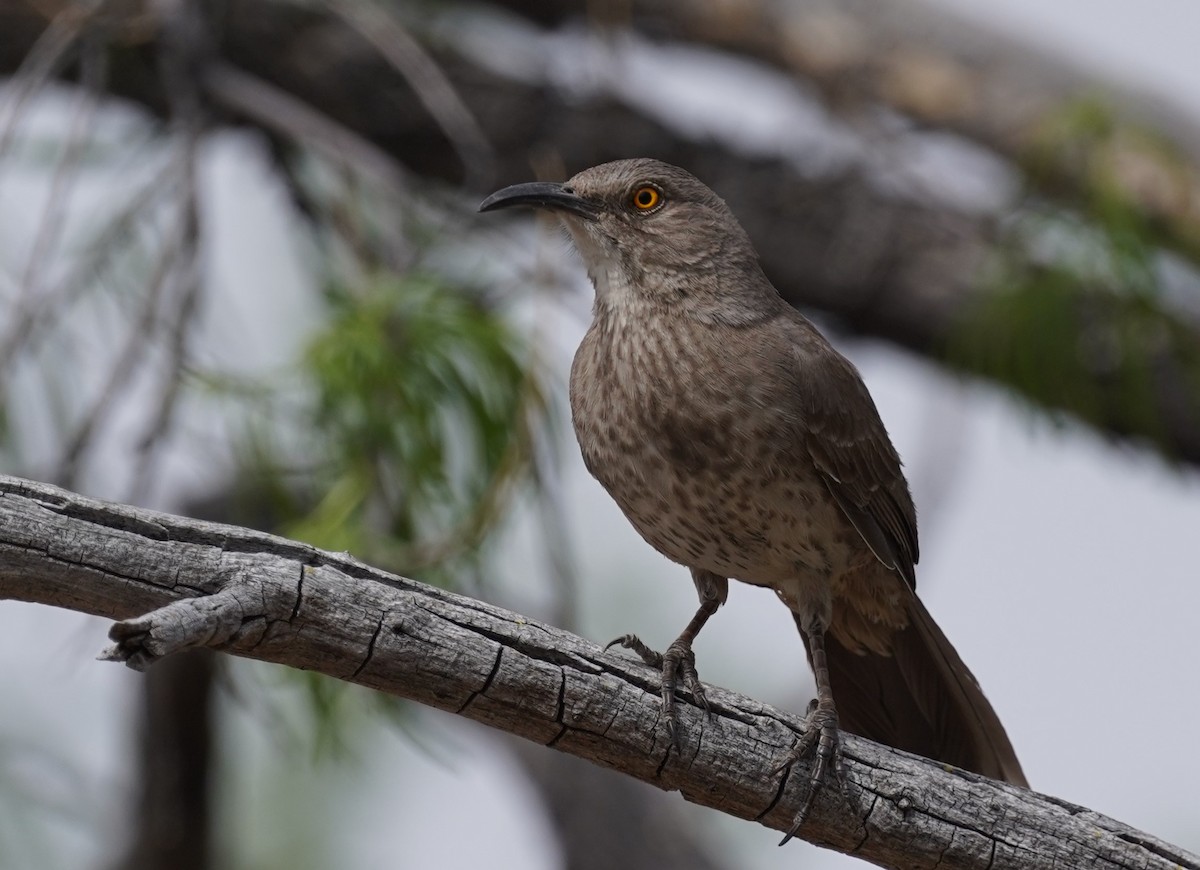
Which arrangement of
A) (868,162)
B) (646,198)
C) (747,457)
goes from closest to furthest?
(747,457) < (646,198) < (868,162)

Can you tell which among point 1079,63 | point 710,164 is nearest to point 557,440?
point 710,164

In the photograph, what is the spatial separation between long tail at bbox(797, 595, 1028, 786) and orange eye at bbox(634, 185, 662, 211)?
1.15 meters

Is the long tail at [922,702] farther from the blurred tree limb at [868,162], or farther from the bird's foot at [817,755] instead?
the blurred tree limb at [868,162]

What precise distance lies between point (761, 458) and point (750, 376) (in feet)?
0.65

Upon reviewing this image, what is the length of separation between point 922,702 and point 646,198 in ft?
4.92

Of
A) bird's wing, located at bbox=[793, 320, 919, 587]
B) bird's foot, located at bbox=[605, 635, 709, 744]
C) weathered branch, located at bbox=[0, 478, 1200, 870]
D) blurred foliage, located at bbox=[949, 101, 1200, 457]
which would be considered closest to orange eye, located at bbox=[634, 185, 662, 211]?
bird's wing, located at bbox=[793, 320, 919, 587]

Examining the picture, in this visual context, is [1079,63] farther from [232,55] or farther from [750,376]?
[750,376]

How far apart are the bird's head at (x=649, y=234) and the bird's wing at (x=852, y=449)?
0.88 feet

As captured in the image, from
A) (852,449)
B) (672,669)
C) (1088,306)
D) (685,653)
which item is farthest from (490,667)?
(1088,306)

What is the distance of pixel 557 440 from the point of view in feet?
13.4

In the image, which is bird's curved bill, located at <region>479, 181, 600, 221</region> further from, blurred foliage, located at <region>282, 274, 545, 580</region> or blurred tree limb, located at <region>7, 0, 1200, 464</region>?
blurred tree limb, located at <region>7, 0, 1200, 464</region>

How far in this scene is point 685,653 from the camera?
321 cm

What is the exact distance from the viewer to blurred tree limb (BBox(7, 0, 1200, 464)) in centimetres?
581

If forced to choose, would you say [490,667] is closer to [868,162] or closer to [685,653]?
[685,653]
